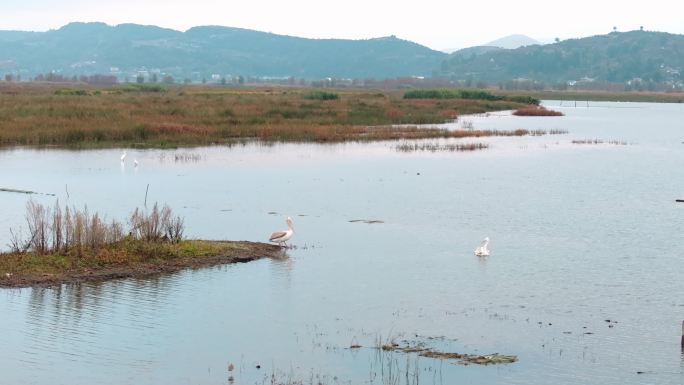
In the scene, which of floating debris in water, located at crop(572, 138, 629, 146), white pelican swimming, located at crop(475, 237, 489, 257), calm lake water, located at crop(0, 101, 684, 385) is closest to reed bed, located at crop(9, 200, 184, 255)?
calm lake water, located at crop(0, 101, 684, 385)

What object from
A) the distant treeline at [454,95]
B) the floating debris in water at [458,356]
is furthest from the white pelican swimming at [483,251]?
the distant treeline at [454,95]

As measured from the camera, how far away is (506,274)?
1870 cm

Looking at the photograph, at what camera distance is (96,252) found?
58.0 ft

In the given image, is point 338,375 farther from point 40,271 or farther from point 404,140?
point 404,140

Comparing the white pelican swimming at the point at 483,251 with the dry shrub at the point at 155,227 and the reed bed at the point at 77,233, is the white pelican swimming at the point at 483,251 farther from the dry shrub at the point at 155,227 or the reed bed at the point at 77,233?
the reed bed at the point at 77,233

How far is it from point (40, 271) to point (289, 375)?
249 inches

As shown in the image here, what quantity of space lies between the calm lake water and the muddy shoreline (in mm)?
291

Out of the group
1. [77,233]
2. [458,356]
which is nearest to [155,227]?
[77,233]

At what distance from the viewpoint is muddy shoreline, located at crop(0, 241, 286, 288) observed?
16438 mm

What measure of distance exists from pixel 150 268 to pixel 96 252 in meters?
0.99

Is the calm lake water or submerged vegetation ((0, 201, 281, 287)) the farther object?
submerged vegetation ((0, 201, 281, 287))

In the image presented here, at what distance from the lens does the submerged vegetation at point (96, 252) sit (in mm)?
16844

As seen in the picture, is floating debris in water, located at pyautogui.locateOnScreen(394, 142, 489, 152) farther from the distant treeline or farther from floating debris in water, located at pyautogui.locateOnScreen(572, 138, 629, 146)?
the distant treeline

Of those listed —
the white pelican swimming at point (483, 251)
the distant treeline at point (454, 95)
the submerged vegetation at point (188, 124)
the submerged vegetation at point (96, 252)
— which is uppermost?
the distant treeline at point (454, 95)
